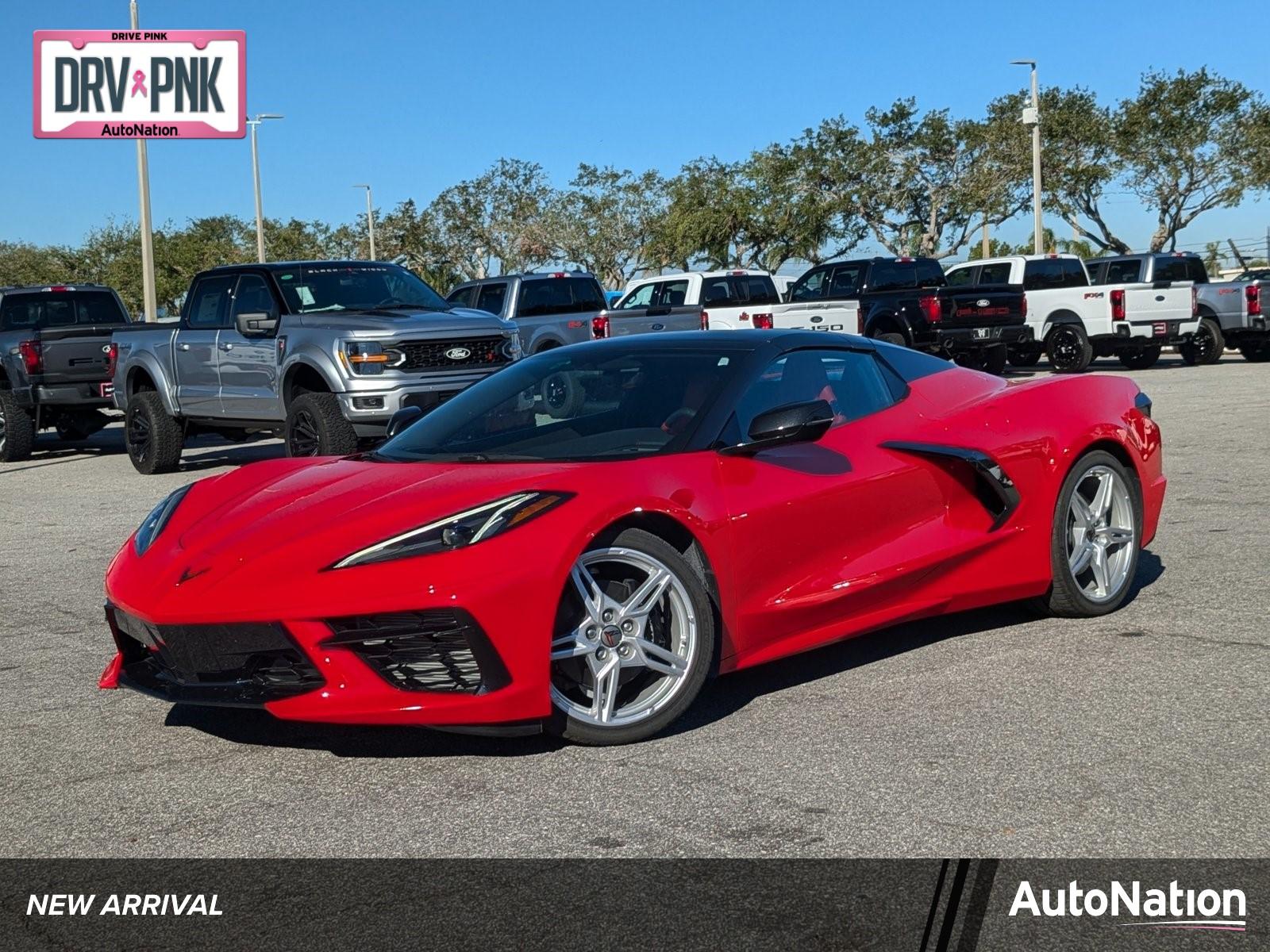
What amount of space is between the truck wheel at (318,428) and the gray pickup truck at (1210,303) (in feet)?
55.9

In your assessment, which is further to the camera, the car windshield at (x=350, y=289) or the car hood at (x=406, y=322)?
the car windshield at (x=350, y=289)

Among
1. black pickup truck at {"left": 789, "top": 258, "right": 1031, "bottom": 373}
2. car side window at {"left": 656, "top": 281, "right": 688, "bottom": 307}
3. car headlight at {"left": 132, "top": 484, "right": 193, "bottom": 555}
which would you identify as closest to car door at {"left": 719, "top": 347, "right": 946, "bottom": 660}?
car headlight at {"left": 132, "top": 484, "right": 193, "bottom": 555}

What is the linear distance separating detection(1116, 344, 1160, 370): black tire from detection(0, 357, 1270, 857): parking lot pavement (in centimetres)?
2070

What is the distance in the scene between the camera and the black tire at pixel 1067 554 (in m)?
6.21

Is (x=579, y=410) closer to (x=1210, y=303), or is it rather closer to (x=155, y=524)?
(x=155, y=524)

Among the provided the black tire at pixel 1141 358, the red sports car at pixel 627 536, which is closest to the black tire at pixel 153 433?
the red sports car at pixel 627 536

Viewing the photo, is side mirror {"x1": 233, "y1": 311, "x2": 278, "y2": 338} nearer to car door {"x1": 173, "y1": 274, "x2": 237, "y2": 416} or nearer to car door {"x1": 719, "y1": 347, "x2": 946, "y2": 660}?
car door {"x1": 173, "y1": 274, "x2": 237, "y2": 416}

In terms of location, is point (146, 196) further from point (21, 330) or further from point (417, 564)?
point (417, 564)

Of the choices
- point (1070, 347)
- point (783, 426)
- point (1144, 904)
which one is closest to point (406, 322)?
point (783, 426)

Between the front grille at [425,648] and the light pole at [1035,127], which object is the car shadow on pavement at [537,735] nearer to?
the front grille at [425,648]

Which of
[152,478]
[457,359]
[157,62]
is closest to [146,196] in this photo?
[157,62]

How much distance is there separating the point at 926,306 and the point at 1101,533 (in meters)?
17.8

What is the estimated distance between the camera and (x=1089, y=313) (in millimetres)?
25375

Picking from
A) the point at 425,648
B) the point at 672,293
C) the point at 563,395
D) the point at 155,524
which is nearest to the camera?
the point at 425,648
